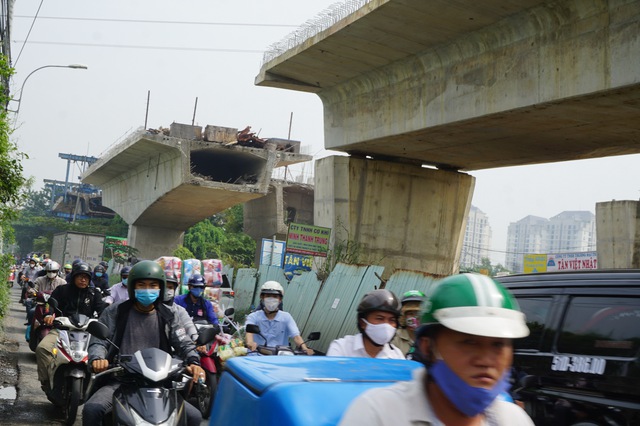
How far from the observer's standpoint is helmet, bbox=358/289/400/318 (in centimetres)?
575

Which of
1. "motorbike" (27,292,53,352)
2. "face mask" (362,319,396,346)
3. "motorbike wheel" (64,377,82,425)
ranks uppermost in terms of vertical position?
"face mask" (362,319,396,346)

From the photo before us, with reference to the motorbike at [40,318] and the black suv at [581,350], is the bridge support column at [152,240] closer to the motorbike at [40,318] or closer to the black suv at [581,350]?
the motorbike at [40,318]

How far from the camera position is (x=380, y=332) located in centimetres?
570

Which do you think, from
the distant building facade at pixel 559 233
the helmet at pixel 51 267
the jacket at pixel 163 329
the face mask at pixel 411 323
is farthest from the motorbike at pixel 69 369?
the distant building facade at pixel 559 233

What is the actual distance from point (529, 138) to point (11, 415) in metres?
12.4

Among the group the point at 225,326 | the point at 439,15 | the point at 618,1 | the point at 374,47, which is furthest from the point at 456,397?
the point at 374,47

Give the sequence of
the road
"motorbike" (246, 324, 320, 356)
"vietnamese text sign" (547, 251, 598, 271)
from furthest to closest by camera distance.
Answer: "vietnamese text sign" (547, 251, 598, 271) → the road → "motorbike" (246, 324, 320, 356)

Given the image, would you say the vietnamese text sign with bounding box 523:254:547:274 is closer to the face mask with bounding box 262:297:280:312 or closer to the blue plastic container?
the face mask with bounding box 262:297:280:312

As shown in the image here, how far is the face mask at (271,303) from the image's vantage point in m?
9.53

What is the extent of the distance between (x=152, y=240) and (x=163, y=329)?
47925 millimetres

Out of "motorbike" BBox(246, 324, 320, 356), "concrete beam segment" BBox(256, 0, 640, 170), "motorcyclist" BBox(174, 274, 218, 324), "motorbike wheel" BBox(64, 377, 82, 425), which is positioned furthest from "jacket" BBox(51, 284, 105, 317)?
"concrete beam segment" BBox(256, 0, 640, 170)

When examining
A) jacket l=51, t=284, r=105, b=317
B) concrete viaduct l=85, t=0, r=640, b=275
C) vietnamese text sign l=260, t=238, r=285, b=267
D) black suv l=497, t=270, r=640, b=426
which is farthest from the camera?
vietnamese text sign l=260, t=238, r=285, b=267

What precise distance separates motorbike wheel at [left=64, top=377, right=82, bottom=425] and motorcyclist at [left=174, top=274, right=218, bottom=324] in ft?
6.32

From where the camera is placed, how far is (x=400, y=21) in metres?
15.9
